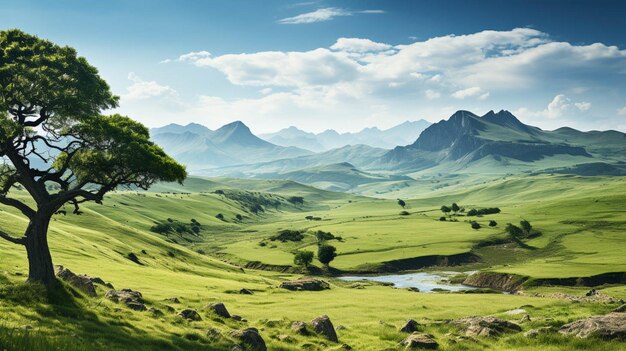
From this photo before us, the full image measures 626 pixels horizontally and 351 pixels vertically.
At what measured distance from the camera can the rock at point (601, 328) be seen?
28.9 meters

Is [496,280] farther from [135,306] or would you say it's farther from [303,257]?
[135,306]

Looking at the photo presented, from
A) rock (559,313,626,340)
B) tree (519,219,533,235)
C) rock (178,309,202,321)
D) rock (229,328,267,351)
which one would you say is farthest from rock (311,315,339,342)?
tree (519,219,533,235)

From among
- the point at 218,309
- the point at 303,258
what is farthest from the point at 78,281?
the point at 303,258

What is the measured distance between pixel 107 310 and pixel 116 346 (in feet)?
→ 32.1

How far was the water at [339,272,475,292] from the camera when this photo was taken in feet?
411

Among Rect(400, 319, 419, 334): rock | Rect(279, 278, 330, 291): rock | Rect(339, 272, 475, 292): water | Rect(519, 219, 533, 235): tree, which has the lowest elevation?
Rect(339, 272, 475, 292): water

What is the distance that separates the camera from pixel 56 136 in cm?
3616

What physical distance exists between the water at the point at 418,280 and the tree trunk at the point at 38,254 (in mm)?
103311

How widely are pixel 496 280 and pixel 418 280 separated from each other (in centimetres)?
2317

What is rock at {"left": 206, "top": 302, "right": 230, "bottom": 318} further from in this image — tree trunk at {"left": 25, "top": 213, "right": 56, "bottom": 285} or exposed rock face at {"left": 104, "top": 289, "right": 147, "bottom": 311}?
tree trunk at {"left": 25, "top": 213, "right": 56, "bottom": 285}

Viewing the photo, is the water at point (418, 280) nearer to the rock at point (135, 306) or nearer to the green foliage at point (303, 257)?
the green foliage at point (303, 257)

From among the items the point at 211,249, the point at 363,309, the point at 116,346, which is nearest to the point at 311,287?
the point at 363,309

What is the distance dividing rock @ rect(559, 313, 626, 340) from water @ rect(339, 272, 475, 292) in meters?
91.2

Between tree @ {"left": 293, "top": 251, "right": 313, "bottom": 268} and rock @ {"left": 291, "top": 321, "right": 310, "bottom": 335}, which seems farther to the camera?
tree @ {"left": 293, "top": 251, "right": 313, "bottom": 268}
